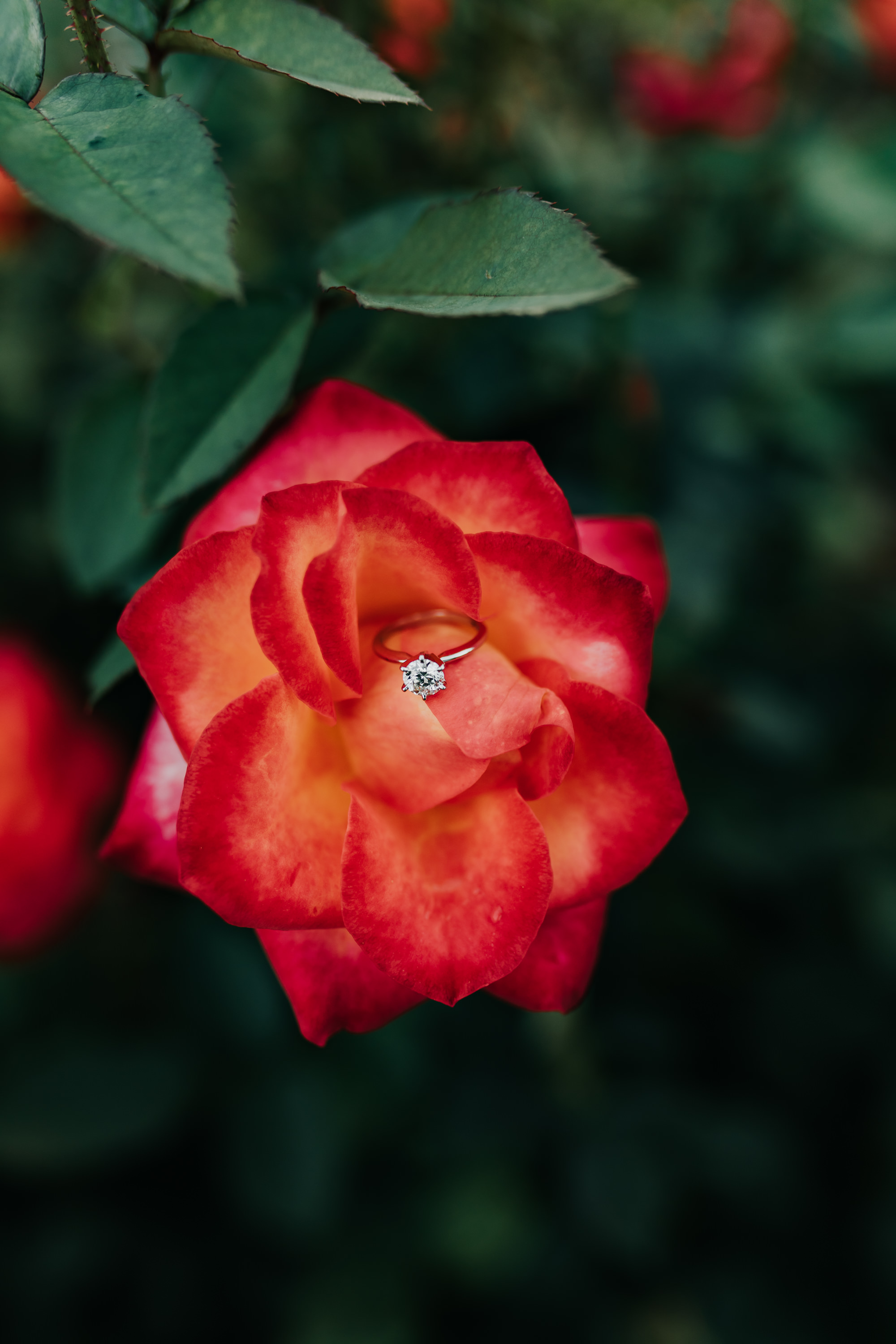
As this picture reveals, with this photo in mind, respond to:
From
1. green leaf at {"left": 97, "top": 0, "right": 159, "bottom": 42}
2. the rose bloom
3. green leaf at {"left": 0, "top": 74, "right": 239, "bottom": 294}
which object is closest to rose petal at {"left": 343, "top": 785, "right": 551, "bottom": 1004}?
the rose bloom

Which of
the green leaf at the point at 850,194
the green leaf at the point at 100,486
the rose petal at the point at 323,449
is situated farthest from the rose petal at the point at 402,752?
the green leaf at the point at 850,194

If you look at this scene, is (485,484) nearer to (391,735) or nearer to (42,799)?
(391,735)

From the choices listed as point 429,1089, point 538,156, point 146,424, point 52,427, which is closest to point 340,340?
point 146,424

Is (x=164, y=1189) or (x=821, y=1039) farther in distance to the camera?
(x=821, y=1039)

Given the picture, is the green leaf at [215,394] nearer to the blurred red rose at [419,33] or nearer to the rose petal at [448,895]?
the rose petal at [448,895]

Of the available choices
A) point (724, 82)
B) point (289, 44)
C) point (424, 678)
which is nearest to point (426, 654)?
point (424, 678)

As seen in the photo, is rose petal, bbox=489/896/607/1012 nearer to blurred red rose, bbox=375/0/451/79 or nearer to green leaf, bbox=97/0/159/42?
green leaf, bbox=97/0/159/42

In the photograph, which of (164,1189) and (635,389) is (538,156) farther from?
(164,1189)
